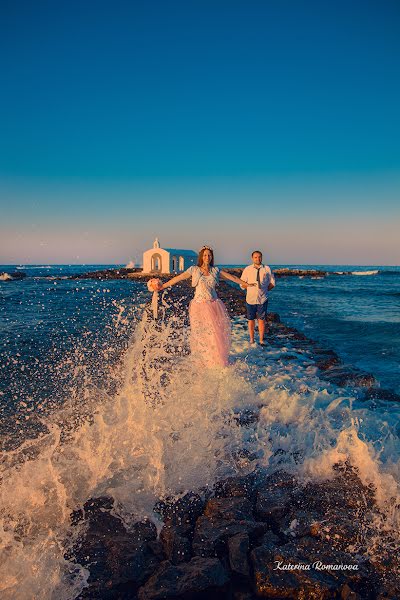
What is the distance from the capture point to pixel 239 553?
2834 mm

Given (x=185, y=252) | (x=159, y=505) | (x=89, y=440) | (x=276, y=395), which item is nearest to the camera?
(x=159, y=505)

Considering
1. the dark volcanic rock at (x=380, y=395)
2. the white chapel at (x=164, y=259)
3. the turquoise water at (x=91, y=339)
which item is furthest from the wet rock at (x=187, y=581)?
the white chapel at (x=164, y=259)

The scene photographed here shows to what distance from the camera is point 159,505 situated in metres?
3.51

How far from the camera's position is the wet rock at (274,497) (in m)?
3.29

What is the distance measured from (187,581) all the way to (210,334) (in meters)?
5.46

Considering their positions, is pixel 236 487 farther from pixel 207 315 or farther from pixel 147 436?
pixel 207 315

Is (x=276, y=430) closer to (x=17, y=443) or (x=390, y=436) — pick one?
(x=390, y=436)

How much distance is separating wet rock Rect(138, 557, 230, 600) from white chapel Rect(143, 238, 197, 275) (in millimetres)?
53461

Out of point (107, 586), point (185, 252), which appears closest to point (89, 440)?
point (107, 586)

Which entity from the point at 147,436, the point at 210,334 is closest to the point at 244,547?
the point at 147,436

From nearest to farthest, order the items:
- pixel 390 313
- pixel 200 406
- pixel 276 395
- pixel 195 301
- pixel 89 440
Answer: pixel 89 440 < pixel 200 406 < pixel 276 395 < pixel 195 301 < pixel 390 313

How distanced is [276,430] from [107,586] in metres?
2.86

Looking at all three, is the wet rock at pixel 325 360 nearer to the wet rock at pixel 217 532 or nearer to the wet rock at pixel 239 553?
the wet rock at pixel 217 532

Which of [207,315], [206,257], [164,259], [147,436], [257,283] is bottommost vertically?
[147,436]
